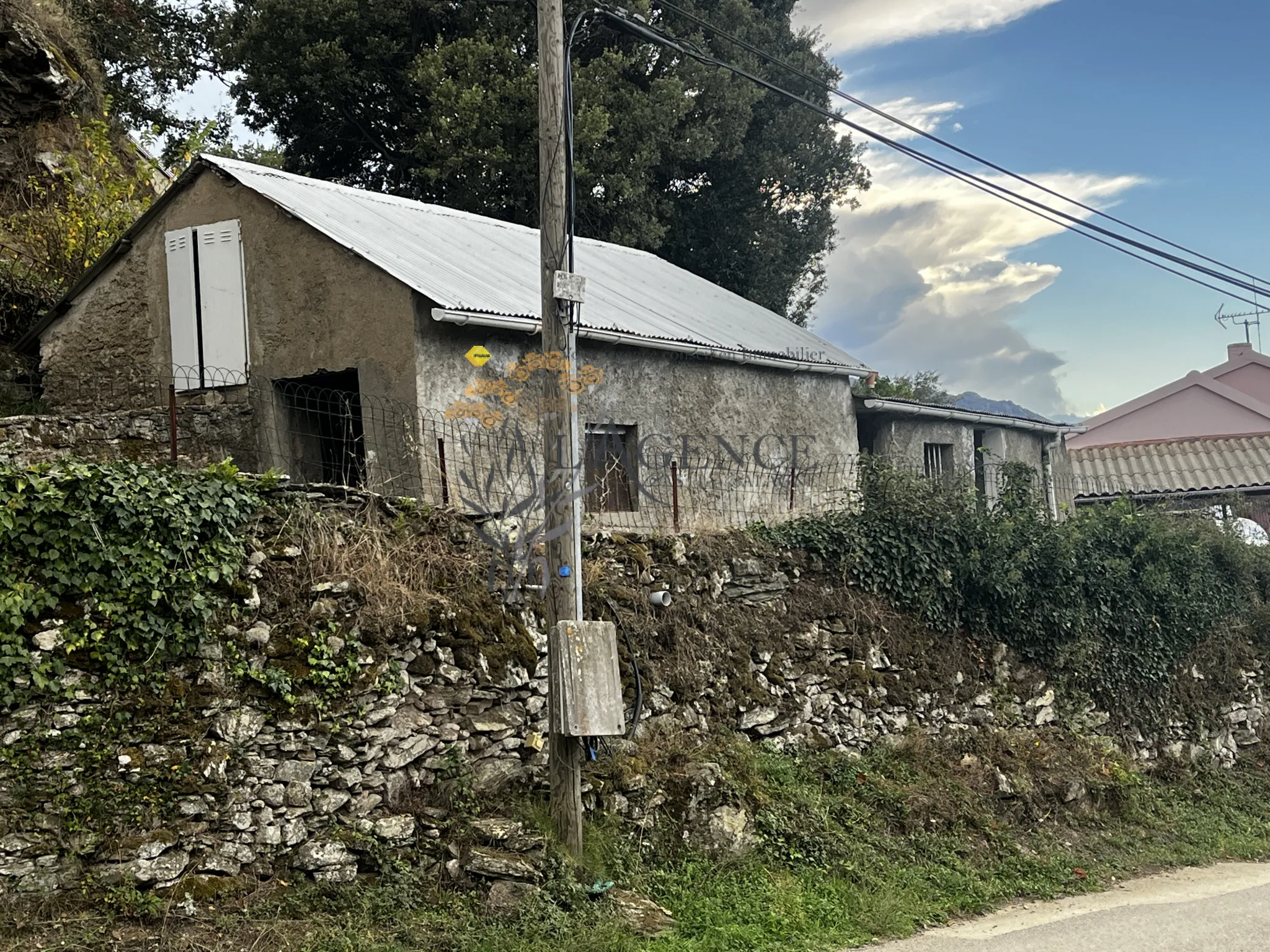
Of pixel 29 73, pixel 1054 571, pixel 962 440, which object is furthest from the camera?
pixel 962 440

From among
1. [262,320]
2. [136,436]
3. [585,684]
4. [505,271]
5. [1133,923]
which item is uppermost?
[505,271]

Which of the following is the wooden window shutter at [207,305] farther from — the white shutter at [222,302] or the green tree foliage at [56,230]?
the green tree foliage at [56,230]

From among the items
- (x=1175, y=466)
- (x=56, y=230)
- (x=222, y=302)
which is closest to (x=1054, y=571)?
(x=222, y=302)

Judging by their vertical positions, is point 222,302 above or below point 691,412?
above

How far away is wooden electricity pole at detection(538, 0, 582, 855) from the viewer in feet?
28.6

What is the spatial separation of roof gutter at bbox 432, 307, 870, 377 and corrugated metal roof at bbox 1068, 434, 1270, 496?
27.4 ft

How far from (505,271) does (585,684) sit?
24.9 feet

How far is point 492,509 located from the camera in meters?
10.5

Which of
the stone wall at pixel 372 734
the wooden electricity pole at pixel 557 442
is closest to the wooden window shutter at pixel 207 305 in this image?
the stone wall at pixel 372 734

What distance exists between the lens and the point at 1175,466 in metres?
24.6

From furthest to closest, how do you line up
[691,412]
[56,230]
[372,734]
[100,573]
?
[56,230]
[691,412]
[372,734]
[100,573]

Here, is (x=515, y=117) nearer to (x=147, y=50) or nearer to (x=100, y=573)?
(x=147, y=50)

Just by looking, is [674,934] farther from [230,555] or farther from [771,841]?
[230,555]

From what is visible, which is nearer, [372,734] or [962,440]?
[372,734]
